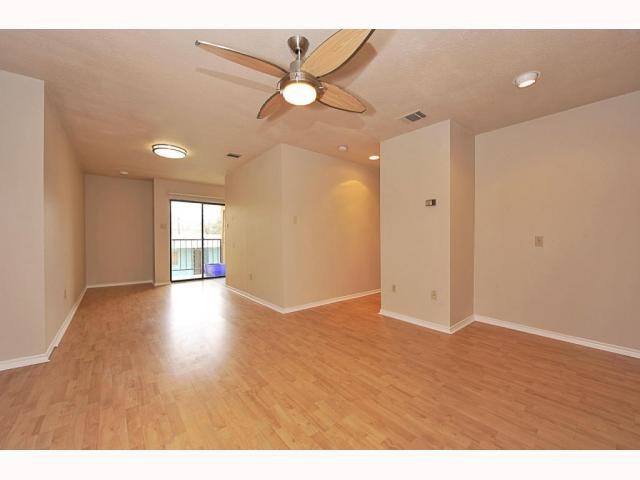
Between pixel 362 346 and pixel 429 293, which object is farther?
pixel 429 293

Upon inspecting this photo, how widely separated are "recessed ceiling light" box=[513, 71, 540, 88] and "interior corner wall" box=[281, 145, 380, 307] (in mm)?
2764

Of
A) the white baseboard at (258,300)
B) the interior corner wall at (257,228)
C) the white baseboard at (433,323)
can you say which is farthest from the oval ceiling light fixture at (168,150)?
the white baseboard at (433,323)

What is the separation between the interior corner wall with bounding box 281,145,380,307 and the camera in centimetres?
407

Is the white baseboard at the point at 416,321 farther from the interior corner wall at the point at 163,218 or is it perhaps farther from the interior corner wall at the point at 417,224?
the interior corner wall at the point at 163,218

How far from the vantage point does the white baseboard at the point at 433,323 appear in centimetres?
313

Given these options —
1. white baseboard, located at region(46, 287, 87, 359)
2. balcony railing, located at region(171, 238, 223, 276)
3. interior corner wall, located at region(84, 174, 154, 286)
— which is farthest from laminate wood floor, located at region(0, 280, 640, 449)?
balcony railing, located at region(171, 238, 223, 276)

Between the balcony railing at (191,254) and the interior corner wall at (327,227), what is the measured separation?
4547 millimetres

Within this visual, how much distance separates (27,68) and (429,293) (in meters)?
4.57

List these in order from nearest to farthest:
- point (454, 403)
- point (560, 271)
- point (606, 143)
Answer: point (454, 403), point (606, 143), point (560, 271)

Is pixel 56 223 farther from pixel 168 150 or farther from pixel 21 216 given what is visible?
pixel 168 150

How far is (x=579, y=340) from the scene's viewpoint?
2773mm

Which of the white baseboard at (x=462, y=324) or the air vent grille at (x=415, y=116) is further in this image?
the white baseboard at (x=462, y=324)
